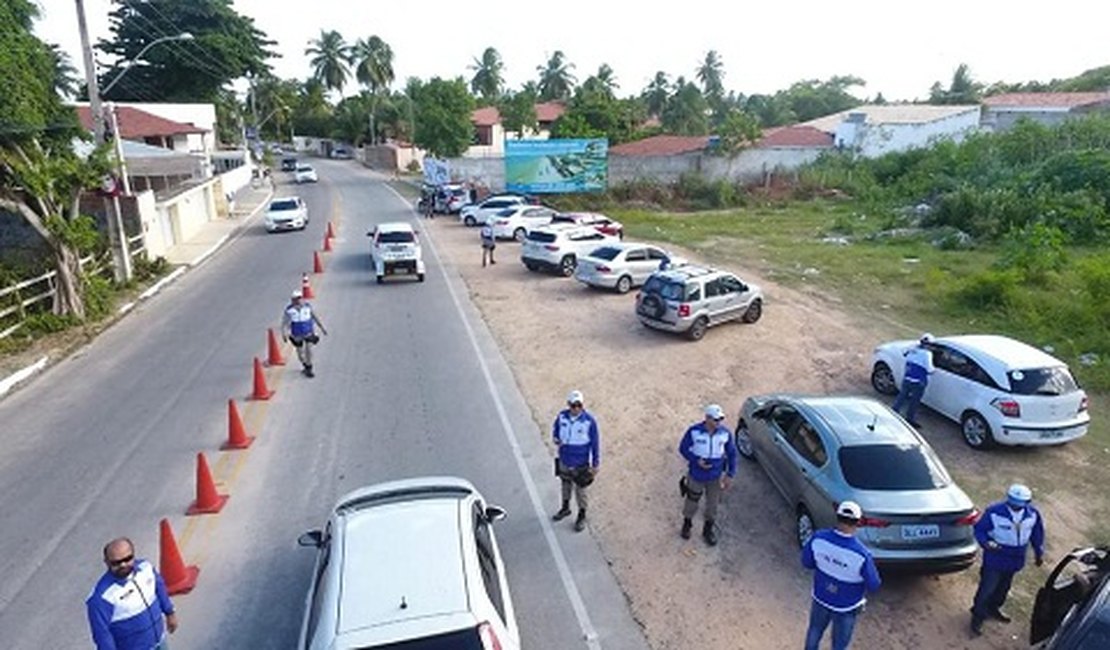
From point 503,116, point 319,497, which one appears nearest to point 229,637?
point 319,497

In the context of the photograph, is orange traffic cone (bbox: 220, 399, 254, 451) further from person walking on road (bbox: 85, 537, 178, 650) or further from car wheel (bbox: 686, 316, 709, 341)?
car wheel (bbox: 686, 316, 709, 341)

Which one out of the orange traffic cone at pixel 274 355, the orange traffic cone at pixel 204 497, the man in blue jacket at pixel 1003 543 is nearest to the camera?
the man in blue jacket at pixel 1003 543

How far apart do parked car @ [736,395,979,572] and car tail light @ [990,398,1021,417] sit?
2.74 meters

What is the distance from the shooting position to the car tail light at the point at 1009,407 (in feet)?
34.4

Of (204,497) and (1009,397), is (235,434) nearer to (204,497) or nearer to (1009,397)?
(204,497)

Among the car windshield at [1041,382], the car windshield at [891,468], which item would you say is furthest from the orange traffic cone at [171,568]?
the car windshield at [1041,382]

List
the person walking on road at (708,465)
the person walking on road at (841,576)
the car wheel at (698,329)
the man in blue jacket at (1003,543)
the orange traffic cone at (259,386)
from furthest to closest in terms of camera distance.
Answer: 1. the car wheel at (698,329)
2. the orange traffic cone at (259,386)
3. the person walking on road at (708,465)
4. the man in blue jacket at (1003,543)
5. the person walking on road at (841,576)

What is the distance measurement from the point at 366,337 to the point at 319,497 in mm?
7257

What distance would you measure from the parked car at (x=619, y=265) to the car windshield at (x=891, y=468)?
12.2 meters

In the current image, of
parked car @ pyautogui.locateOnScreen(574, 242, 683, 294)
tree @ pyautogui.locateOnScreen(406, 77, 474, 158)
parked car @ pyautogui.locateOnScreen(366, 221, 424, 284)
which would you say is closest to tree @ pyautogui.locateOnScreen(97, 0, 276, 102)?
tree @ pyautogui.locateOnScreen(406, 77, 474, 158)

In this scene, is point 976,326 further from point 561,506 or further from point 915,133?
point 915,133

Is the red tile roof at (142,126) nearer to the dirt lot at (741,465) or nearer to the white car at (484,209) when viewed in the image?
the white car at (484,209)

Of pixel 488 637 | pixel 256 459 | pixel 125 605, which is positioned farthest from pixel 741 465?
pixel 125 605

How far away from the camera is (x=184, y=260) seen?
26.1m
